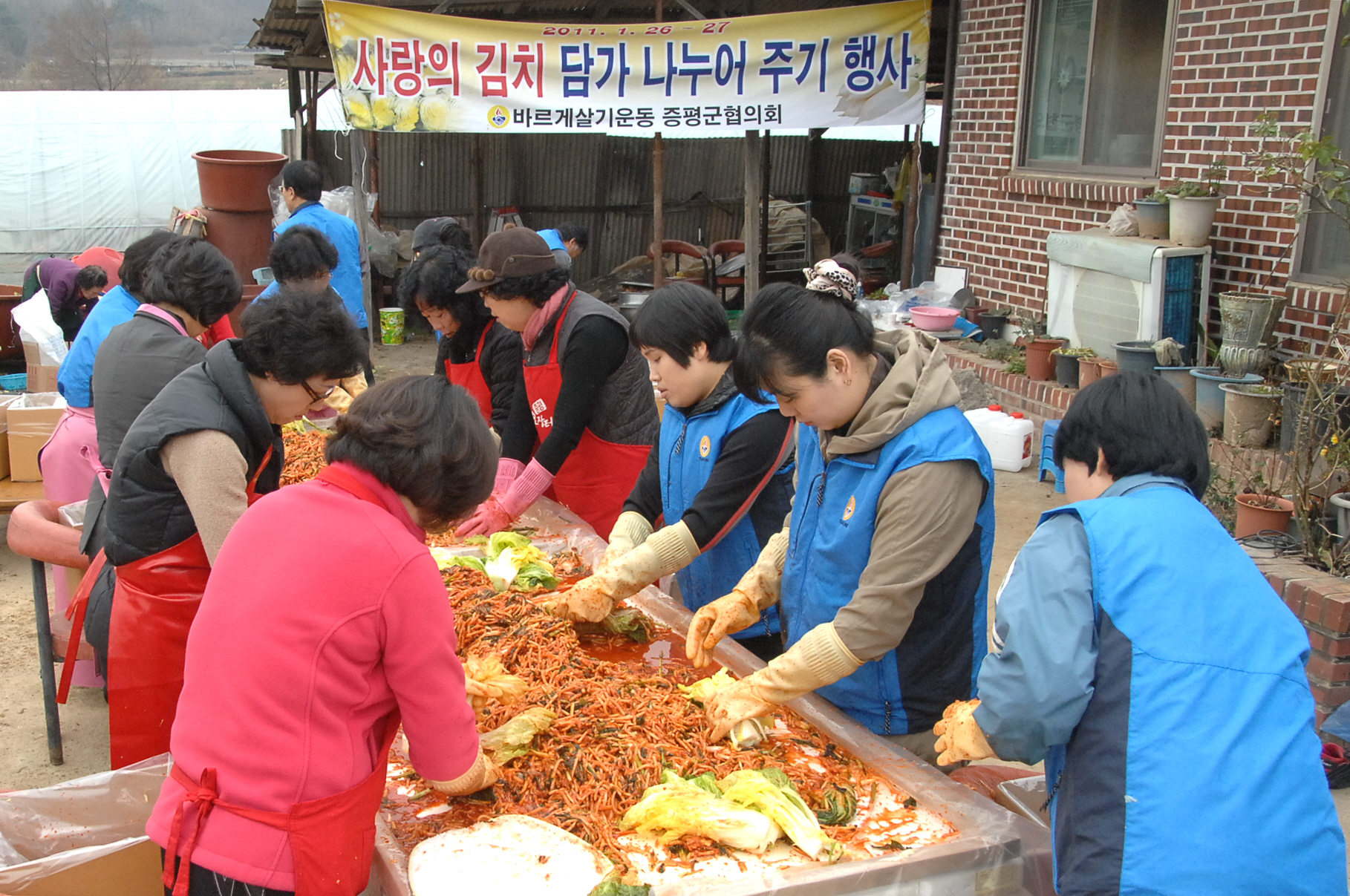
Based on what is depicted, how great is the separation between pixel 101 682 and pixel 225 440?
67.9 inches

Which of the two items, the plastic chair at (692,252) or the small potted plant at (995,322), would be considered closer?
the small potted plant at (995,322)

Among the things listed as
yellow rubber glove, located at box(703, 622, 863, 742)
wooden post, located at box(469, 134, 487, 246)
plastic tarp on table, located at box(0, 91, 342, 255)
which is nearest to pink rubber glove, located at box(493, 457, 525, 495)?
yellow rubber glove, located at box(703, 622, 863, 742)

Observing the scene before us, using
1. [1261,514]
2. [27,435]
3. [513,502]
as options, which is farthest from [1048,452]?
[27,435]

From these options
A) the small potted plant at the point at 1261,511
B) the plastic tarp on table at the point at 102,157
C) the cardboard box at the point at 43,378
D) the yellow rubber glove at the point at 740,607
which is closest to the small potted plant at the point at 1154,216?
the small potted plant at the point at 1261,511

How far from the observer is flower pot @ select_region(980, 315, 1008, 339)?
309 inches

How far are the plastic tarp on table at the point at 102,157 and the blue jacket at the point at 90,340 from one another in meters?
12.2

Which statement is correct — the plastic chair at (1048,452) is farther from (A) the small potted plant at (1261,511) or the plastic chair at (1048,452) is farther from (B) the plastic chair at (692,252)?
(B) the plastic chair at (692,252)

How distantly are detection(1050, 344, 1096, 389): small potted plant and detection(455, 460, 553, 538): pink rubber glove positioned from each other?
4275 millimetres

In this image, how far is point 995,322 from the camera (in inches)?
310

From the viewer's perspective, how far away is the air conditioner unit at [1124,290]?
600cm

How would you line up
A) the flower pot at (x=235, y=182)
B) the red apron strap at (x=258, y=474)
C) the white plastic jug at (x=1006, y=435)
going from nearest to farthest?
the red apron strap at (x=258, y=474) < the white plastic jug at (x=1006, y=435) < the flower pot at (x=235, y=182)

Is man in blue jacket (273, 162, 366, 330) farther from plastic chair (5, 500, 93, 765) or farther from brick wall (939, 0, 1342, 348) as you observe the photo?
brick wall (939, 0, 1342, 348)

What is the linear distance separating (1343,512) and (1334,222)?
2004 millimetres

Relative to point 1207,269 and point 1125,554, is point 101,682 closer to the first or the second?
point 1125,554
